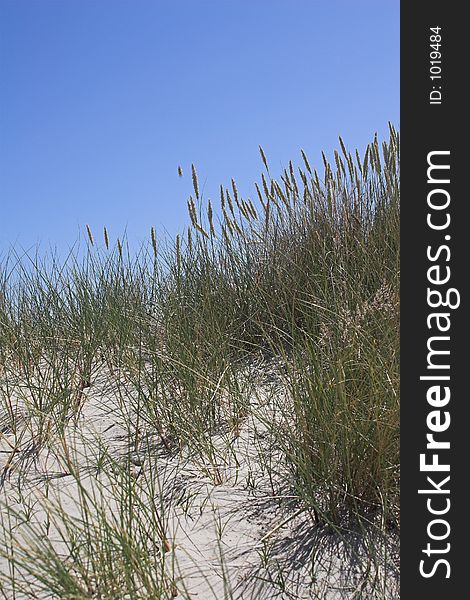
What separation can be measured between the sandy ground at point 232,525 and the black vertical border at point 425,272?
0.51ft

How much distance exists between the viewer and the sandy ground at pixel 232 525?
1983 mm

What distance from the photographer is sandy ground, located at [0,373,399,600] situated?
6.51 feet

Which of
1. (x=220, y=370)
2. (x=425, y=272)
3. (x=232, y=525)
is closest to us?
(x=425, y=272)

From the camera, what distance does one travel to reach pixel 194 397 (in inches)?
115

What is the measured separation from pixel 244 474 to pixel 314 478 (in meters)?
0.39

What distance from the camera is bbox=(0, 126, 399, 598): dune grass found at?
6.85ft

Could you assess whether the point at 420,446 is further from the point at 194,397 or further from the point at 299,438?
the point at 194,397

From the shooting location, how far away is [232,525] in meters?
2.30

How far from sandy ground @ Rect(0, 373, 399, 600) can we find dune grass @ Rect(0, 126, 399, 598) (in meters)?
0.04

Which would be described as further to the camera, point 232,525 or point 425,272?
point 232,525

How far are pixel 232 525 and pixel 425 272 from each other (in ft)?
3.39

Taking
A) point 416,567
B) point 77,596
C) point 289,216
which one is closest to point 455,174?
point 416,567

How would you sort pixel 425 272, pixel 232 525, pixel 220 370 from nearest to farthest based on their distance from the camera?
pixel 425 272 < pixel 232 525 < pixel 220 370

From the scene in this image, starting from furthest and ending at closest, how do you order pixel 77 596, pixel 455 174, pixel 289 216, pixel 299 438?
pixel 289 216 < pixel 299 438 < pixel 455 174 < pixel 77 596
